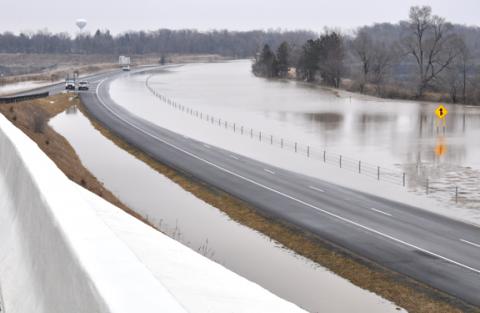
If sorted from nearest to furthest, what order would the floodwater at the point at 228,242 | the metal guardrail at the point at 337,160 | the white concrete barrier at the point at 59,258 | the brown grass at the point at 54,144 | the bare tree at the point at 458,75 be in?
1. the white concrete barrier at the point at 59,258
2. the floodwater at the point at 228,242
3. the brown grass at the point at 54,144
4. the metal guardrail at the point at 337,160
5. the bare tree at the point at 458,75

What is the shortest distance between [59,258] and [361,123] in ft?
235

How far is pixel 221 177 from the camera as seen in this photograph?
40844mm

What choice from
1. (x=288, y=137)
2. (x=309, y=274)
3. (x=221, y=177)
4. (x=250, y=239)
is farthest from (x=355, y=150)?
(x=309, y=274)

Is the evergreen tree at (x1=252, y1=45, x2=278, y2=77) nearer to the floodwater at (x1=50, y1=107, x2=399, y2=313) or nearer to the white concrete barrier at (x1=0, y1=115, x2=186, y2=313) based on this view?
the floodwater at (x1=50, y1=107, x2=399, y2=313)

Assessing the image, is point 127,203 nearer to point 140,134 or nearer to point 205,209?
point 205,209

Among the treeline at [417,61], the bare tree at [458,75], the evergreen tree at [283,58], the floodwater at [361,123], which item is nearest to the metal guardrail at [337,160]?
the floodwater at [361,123]

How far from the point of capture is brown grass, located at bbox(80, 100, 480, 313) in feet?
65.7

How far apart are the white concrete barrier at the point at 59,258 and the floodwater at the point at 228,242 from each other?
34.0 ft

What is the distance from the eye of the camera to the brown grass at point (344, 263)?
20031 mm

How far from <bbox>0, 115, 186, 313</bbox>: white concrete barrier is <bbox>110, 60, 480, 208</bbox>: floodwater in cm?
2666

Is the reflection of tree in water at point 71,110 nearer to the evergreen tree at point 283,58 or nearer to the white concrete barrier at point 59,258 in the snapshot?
the white concrete barrier at point 59,258

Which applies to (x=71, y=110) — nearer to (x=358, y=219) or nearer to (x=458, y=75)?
(x=358, y=219)

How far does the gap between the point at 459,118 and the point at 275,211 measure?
59.0 metres

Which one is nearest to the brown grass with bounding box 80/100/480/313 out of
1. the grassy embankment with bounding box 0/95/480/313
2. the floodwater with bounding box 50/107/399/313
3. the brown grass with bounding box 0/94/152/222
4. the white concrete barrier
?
the grassy embankment with bounding box 0/95/480/313
